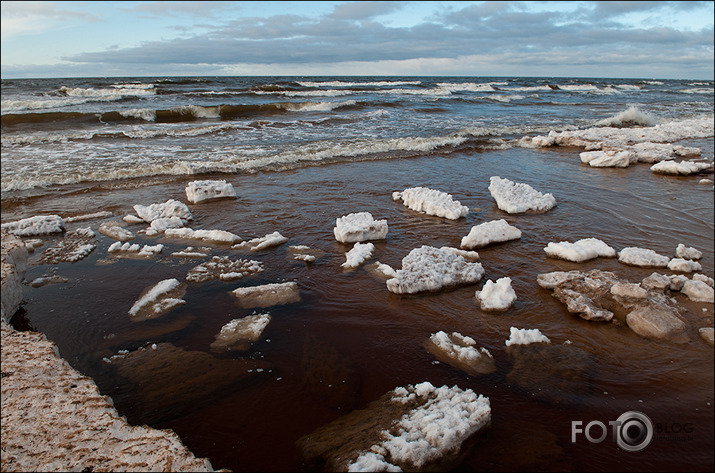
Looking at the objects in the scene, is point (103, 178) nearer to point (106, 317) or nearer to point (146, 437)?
point (106, 317)

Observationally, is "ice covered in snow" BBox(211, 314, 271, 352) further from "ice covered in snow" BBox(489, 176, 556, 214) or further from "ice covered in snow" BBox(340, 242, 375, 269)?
"ice covered in snow" BBox(489, 176, 556, 214)

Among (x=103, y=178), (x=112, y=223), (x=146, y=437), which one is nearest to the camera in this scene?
(x=146, y=437)

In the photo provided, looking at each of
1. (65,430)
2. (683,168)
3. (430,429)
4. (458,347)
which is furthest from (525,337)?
(683,168)

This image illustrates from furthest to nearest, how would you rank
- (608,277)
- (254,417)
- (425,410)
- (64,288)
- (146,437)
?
1. (64,288)
2. (608,277)
3. (254,417)
4. (425,410)
5. (146,437)

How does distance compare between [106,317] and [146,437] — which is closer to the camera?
A: [146,437]

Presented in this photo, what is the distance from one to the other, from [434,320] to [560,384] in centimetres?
130

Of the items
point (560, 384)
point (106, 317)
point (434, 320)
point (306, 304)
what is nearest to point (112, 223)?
point (106, 317)

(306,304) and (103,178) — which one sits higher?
(103,178)

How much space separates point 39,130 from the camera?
1842 cm

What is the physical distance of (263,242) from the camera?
19.9 feet

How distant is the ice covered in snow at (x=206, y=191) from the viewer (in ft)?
27.5

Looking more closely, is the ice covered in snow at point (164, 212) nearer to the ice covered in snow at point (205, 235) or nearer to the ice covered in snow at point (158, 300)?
the ice covered in snow at point (205, 235)

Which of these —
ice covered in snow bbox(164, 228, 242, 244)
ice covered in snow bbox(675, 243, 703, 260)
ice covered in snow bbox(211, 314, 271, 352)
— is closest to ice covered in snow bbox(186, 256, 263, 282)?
ice covered in snow bbox(164, 228, 242, 244)

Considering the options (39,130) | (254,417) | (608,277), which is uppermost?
(39,130)
